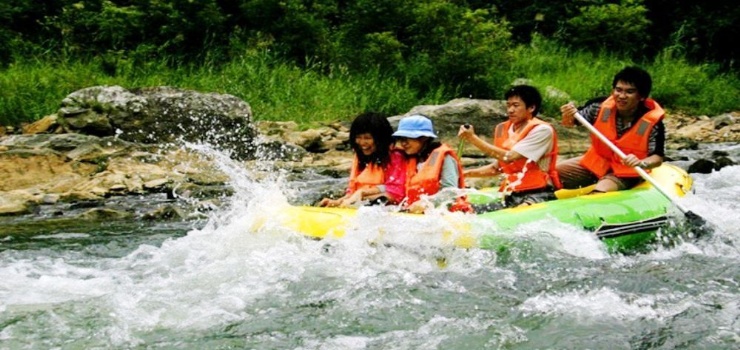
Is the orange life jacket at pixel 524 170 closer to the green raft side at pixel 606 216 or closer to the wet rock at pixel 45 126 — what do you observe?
the green raft side at pixel 606 216

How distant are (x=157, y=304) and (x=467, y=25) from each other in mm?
9705

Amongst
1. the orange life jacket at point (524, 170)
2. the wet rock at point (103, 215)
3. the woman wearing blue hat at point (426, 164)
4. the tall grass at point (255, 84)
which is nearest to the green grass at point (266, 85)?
the tall grass at point (255, 84)

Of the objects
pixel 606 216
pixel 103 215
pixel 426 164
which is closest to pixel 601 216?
pixel 606 216

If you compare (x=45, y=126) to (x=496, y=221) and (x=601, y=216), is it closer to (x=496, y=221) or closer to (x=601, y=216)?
(x=496, y=221)

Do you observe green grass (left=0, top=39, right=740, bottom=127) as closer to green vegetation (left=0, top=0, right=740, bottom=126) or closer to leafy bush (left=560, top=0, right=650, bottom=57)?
green vegetation (left=0, top=0, right=740, bottom=126)

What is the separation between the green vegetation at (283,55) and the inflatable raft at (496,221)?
20.8 ft

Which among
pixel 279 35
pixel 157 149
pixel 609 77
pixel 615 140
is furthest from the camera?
pixel 609 77

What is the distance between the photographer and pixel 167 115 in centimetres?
1056

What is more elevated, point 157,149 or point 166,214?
point 166,214

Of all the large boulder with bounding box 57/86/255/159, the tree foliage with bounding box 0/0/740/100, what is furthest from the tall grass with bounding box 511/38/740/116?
the large boulder with bounding box 57/86/255/159

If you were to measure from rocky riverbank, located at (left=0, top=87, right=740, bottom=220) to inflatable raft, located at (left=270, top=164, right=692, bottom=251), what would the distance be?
258 cm

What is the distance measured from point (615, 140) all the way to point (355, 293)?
287 cm

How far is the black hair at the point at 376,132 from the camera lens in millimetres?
5723

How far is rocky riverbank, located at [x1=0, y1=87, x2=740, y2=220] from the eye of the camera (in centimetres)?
827
